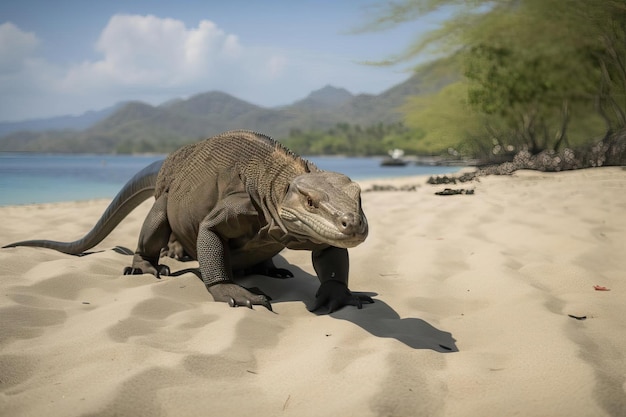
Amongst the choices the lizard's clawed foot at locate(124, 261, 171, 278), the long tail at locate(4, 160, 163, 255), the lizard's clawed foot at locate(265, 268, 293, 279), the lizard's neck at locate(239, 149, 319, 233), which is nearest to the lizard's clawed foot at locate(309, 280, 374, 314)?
the lizard's neck at locate(239, 149, 319, 233)

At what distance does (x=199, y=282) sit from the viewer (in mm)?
3801

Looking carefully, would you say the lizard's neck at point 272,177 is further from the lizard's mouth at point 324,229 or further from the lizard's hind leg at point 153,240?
the lizard's hind leg at point 153,240

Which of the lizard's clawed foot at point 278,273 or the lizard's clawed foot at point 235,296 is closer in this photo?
the lizard's clawed foot at point 235,296

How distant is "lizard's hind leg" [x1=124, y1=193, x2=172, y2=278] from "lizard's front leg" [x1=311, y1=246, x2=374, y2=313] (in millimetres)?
1328

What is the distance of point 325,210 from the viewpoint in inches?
106

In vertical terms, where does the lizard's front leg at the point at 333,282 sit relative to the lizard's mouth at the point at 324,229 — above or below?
below

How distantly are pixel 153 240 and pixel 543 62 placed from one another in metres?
24.0

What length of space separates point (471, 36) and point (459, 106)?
450 inches

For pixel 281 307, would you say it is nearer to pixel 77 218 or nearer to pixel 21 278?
pixel 21 278

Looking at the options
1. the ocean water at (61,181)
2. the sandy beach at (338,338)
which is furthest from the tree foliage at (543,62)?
the sandy beach at (338,338)

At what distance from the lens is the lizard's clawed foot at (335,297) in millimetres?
3287

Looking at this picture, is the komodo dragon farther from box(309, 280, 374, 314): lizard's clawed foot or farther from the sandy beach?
the sandy beach

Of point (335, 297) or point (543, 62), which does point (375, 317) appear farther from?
point (543, 62)

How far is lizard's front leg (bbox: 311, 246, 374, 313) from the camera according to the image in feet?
10.9
